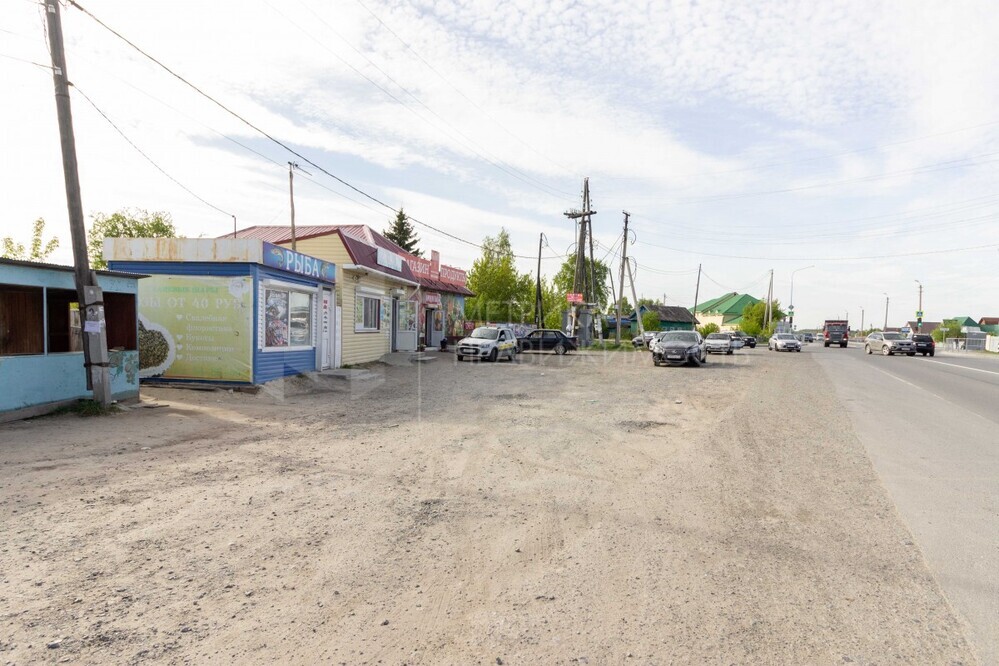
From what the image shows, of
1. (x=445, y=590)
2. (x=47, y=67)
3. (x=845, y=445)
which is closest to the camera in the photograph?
(x=445, y=590)

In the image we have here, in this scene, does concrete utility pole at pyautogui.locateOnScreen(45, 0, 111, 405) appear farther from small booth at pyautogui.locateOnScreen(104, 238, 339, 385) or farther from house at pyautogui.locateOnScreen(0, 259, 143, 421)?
small booth at pyautogui.locateOnScreen(104, 238, 339, 385)

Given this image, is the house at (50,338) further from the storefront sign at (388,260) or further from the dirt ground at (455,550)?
the storefront sign at (388,260)

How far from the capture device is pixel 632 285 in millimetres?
41906

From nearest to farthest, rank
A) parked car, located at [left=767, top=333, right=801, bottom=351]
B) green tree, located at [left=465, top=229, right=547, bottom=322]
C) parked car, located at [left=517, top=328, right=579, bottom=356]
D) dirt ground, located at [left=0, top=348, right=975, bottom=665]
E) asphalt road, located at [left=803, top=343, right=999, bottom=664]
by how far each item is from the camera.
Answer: dirt ground, located at [left=0, top=348, right=975, bottom=665] < asphalt road, located at [left=803, top=343, right=999, bottom=664] < parked car, located at [left=517, top=328, right=579, bottom=356] < parked car, located at [left=767, top=333, right=801, bottom=351] < green tree, located at [left=465, top=229, right=547, bottom=322]

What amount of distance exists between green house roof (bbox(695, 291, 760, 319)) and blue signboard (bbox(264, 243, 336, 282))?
A: 94856 mm

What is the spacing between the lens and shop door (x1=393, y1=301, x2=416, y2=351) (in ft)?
81.6

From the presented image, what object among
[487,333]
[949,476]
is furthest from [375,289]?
[949,476]

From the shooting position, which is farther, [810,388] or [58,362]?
[810,388]

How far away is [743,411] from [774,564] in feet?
25.6

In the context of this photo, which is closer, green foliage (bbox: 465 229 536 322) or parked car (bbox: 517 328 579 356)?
parked car (bbox: 517 328 579 356)

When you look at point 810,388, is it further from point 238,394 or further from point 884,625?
point 238,394

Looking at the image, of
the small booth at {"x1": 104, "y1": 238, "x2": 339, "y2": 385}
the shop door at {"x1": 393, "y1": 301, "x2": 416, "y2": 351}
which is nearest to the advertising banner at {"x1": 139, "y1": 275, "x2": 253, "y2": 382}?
the small booth at {"x1": 104, "y1": 238, "x2": 339, "y2": 385}

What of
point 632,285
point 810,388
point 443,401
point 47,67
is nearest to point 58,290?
point 47,67

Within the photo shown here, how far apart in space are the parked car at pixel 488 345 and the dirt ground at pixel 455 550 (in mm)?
14805
